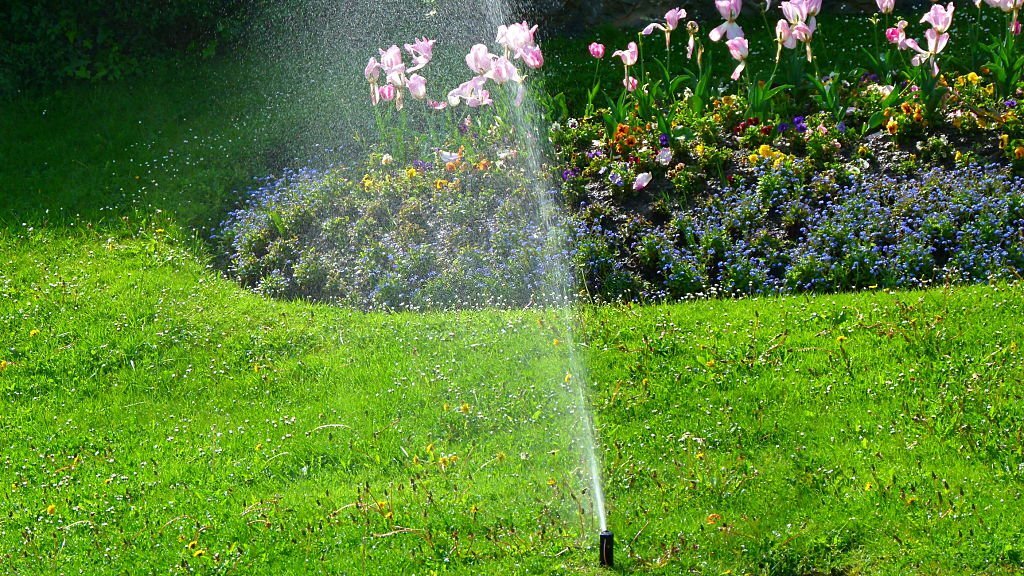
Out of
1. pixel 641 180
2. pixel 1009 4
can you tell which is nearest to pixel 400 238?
pixel 641 180

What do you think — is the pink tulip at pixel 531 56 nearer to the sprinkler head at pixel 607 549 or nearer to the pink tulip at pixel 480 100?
the pink tulip at pixel 480 100

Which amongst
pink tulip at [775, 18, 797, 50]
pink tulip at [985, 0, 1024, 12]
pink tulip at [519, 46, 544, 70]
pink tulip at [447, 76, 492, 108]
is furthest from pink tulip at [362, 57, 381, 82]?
pink tulip at [985, 0, 1024, 12]

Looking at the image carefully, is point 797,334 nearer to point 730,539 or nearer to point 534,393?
point 534,393

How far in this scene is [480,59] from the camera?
21.2 ft

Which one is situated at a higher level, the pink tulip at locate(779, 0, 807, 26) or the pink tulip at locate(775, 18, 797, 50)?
the pink tulip at locate(779, 0, 807, 26)

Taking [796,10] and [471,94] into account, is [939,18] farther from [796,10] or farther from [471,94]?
[471,94]

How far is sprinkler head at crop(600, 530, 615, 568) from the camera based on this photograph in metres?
3.39

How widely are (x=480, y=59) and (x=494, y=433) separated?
9.33ft

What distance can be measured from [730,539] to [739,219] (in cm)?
266

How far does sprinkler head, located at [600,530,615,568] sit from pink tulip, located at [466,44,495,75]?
371 cm

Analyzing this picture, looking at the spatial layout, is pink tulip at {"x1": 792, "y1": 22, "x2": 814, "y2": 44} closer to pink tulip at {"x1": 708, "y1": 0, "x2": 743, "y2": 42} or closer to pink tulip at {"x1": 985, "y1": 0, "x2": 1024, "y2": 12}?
pink tulip at {"x1": 708, "y1": 0, "x2": 743, "y2": 42}

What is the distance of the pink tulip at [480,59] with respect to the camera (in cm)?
646

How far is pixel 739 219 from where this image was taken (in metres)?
5.90

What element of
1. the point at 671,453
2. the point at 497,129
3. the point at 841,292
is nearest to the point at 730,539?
the point at 671,453
